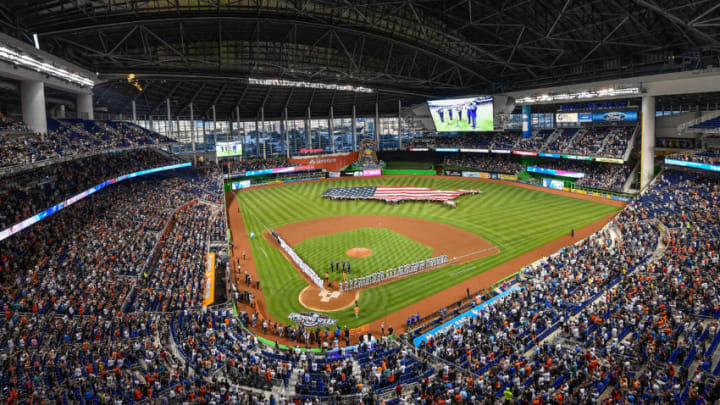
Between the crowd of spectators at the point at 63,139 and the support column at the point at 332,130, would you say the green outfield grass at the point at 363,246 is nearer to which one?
the crowd of spectators at the point at 63,139

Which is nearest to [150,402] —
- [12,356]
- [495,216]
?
[12,356]

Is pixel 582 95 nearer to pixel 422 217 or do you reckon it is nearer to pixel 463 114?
pixel 463 114

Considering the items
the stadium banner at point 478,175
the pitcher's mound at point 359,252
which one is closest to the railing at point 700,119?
the stadium banner at point 478,175

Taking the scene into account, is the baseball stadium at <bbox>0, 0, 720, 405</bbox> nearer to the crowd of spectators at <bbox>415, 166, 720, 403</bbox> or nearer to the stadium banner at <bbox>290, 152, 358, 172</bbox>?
the crowd of spectators at <bbox>415, 166, 720, 403</bbox>

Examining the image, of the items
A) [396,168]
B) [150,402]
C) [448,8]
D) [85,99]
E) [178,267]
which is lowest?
[150,402]

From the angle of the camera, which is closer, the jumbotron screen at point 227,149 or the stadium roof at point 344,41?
the stadium roof at point 344,41

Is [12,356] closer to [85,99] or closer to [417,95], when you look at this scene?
[85,99]
